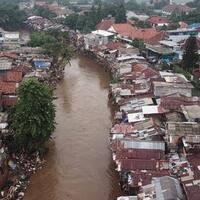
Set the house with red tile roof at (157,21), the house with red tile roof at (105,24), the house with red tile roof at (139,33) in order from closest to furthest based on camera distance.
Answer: the house with red tile roof at (139,33), the house with red tile roof at (105,24), the house with red tile roof at (157,21)

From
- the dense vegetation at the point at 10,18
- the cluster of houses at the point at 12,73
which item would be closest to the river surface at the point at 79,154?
the cluster of houses at the point at 12,73

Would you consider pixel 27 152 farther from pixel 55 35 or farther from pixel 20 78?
pixel 55 35

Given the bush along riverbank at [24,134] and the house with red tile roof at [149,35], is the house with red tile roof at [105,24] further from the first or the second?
the bush along riverbank at [24,134]

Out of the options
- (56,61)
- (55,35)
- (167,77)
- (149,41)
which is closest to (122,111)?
(167,77)

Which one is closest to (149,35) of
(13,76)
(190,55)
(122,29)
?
(122,29)

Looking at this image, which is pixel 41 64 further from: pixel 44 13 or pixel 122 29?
pixel 44 13
